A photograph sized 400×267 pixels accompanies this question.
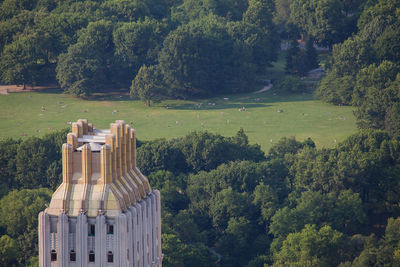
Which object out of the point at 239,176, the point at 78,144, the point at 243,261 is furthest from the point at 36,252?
the point at 78,144

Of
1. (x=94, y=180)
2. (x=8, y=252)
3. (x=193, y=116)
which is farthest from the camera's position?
(x=193, y=116)

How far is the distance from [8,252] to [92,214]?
165ft

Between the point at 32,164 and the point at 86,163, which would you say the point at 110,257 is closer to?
the point at 86,163

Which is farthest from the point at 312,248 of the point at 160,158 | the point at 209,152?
the point at 160,158

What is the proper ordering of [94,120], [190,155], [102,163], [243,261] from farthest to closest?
[94,120]
[190,155]
[243,261]
[102,163]

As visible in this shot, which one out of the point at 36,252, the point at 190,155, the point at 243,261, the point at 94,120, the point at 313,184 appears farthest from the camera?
the point at 94,120

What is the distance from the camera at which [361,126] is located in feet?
547

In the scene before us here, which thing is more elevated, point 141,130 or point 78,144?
point 78,144

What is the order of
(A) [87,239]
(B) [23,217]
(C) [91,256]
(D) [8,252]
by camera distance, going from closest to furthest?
(A) [87,239] < (C) [91,256] < (D) [8,252] < (B) [23,217]

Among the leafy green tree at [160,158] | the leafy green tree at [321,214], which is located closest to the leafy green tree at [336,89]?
the leafy green tree at [160,158]

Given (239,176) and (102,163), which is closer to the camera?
(102,163)

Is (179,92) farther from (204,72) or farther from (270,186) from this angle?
(270,186)

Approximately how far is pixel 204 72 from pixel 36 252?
92941 mm

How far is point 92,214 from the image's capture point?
5656 centimetres
